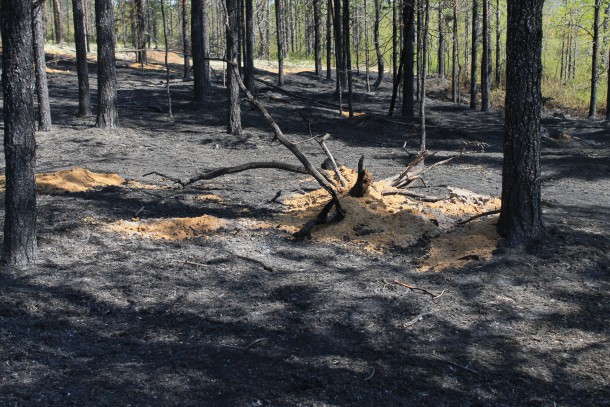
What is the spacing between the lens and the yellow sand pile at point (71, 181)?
9.53m

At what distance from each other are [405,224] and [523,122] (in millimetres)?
1994

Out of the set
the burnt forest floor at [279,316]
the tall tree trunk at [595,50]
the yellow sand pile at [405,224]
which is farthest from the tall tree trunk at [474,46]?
the yellow sand pile at [405,224]

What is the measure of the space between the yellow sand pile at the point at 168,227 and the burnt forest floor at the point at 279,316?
0.17 metres

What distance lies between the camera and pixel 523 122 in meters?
6.70

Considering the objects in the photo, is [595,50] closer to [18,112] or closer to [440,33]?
[440,33]

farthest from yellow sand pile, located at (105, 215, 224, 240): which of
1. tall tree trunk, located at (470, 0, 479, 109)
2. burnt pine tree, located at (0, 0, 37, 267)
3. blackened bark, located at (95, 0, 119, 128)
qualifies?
tall tree trunk, located at (470, 0, 479, 109)

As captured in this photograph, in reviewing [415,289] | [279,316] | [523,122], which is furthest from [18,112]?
[523,122]

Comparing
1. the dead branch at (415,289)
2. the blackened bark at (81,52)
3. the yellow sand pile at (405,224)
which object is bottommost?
the dead branch at (415,289)

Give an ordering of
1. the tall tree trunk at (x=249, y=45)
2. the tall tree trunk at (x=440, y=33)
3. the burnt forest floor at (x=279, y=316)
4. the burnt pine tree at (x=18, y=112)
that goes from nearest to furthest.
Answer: the burnt forest floor at (x=279, y=316)
the burnt pine tree at (x=18, y=112)
the tall tree trunk at (x=440, y=33)
the tall tree trunk at (x=249, y=45)

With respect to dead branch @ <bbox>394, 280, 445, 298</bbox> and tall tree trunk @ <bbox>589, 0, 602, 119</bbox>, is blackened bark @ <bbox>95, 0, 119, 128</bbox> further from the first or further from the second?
tall tree trunk @ <bbox>589, 0, 602, 119</bbox>

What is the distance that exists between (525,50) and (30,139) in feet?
16.8

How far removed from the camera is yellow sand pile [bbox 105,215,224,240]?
7539mm

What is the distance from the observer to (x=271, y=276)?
6.51 m

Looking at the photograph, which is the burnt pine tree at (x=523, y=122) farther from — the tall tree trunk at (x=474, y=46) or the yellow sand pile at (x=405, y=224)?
the tall tree trunk at (x=474, y=46)
